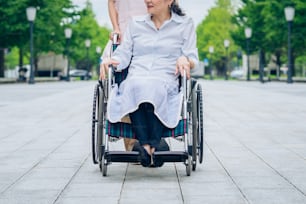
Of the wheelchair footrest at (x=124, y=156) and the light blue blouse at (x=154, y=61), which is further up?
the light blue blouse at (x=154, y=61)

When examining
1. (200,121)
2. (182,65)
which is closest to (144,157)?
(200,121)

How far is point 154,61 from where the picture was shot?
5.97 metres

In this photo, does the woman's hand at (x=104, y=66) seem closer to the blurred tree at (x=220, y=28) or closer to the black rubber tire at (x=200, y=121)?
the black rubber tire at (x=200, y=121)

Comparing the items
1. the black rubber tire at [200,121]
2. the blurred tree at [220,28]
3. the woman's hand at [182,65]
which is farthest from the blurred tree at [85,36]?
the woman's hand at [182,65]

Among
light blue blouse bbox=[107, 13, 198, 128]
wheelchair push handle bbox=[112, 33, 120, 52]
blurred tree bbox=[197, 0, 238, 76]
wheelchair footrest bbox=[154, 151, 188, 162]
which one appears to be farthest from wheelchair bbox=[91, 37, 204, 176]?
blurred tree bbox=[197, 0, 238, 76]

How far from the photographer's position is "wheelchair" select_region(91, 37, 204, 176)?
5575 millimetres

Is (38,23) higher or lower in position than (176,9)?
higher

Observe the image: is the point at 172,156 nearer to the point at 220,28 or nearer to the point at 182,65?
the point at 182,65

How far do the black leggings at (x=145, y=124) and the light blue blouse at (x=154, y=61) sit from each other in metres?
0.09

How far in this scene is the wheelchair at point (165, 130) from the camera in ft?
18.3

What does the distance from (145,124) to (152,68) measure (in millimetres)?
526

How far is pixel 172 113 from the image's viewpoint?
220 inches

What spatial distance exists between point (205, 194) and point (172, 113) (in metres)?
0.86

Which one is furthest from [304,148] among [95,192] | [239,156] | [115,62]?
[95,192]
